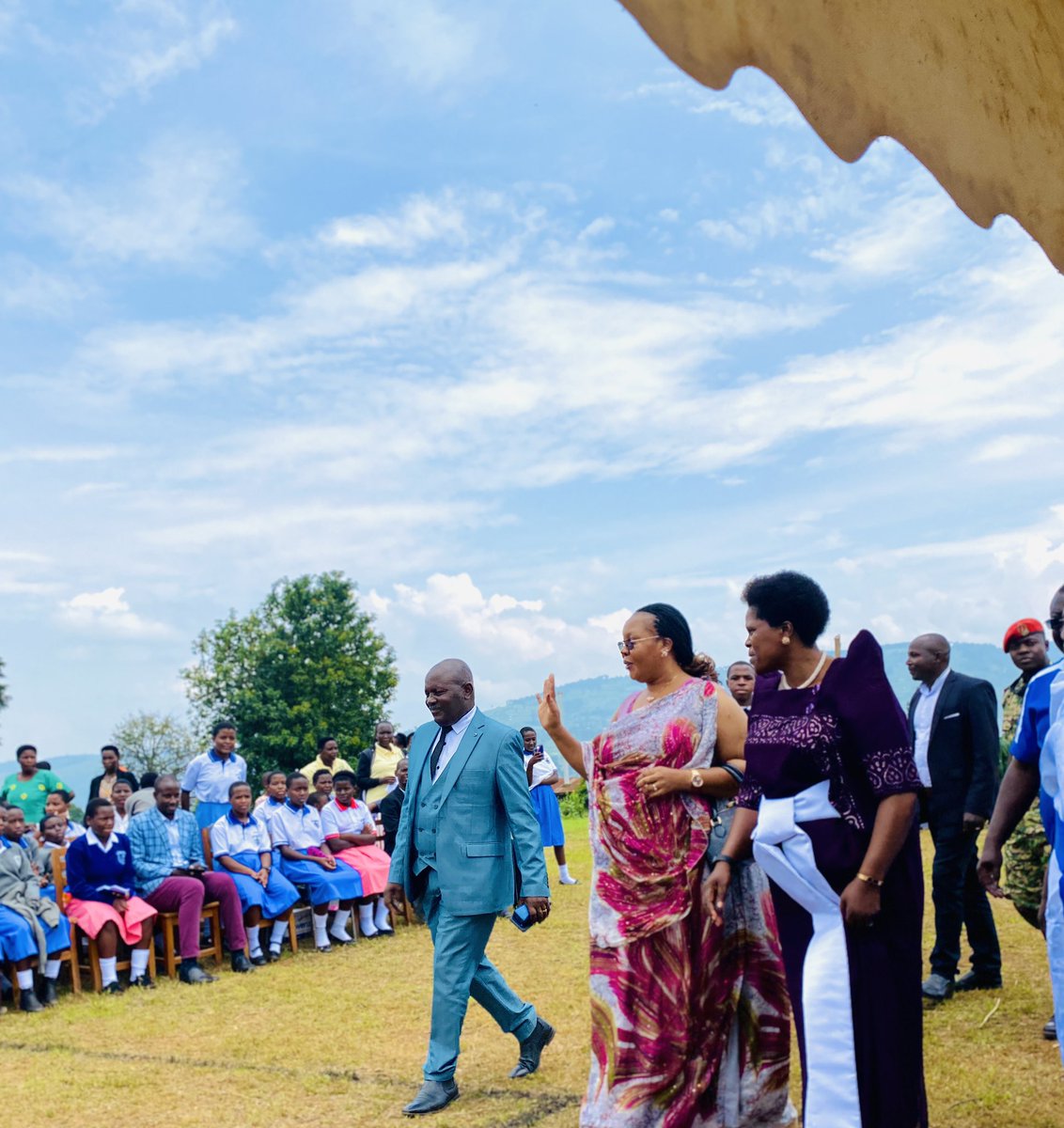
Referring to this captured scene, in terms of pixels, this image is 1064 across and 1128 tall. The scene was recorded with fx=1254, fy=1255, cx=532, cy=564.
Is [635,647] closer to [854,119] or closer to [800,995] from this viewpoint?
[800,995]

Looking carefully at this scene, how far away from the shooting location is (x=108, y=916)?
29.7 ft

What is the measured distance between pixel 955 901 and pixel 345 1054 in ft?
10.9

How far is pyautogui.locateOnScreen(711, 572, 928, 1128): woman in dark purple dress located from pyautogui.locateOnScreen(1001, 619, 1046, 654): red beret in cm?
327

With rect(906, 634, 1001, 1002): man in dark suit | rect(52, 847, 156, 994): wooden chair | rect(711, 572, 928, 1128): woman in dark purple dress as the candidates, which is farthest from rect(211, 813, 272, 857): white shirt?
rect(711, 572, 928, 1128): woman in dark purple dress

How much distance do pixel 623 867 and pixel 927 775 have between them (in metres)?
2.97

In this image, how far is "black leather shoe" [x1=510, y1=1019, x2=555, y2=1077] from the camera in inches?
229

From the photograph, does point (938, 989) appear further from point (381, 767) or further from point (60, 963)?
point (381, 767)

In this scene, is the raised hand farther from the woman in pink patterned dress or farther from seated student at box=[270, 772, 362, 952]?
seated student at box=[270, 772, 362, 952]

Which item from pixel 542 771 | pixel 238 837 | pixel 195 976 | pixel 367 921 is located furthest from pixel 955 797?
pixel 542 771

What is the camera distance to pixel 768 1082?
4.30 metres

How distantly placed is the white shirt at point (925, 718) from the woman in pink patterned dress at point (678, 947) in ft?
8.59

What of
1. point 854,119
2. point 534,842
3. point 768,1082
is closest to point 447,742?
point 534,842

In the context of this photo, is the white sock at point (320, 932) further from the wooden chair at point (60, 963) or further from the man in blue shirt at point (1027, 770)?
the man in blue shirt at point (1027, 770)

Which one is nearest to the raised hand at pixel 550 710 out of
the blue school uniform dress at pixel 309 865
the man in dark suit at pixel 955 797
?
the man in dark suit at pixel 955 797
